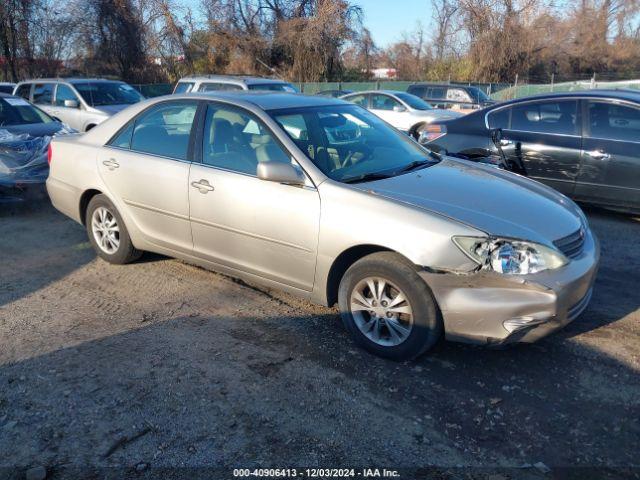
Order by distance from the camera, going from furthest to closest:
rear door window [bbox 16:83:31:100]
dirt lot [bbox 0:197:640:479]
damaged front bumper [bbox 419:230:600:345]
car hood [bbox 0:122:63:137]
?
1. rear door window [bbox 16:83:31:100]
2. car hood [bbox 0:122:63:137]
3. damaged front bumper [bbox 419:230:600:345]
4. dirt lot [bbox 0:197:640:479]

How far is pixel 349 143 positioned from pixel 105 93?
32.4 feet

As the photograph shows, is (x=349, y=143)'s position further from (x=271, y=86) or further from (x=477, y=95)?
(x=477, y=95)

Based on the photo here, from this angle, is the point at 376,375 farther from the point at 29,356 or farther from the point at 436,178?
the point at 29,356

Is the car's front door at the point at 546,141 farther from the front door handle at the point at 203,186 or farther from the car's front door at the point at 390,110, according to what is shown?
the car's front door at the point at 390,110

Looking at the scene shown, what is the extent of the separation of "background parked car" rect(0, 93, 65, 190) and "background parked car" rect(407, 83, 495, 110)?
1376 cm

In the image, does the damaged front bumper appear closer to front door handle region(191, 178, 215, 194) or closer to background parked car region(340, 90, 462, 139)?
front door handle region(191, 178, 215, 194)

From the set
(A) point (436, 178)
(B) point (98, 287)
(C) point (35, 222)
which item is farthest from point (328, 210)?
(C) point (35, 222)

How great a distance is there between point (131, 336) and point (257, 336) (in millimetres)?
909

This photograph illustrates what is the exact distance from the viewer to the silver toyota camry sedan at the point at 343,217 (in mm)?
3391

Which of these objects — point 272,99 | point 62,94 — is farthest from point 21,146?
point 62,94

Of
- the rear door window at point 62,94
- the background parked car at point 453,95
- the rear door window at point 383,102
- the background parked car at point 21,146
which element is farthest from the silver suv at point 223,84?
the background parked car at point 453,95

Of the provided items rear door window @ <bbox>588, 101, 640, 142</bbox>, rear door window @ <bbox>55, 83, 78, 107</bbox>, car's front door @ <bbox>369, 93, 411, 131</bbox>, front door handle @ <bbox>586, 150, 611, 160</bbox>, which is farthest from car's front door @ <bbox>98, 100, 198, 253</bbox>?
Result: car's front door @ <bbox>369, 93, 411, 131</bbox>

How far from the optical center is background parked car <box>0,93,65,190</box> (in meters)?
7.60

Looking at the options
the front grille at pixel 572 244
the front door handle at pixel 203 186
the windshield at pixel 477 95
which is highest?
the windshield at pixel 477 95
